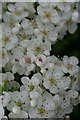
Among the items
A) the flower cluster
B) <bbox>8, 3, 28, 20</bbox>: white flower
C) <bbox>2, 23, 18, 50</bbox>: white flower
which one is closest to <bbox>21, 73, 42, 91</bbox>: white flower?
the flower cluster

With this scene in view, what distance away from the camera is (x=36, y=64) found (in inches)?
67.2

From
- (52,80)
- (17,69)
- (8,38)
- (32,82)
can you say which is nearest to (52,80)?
(52,80)

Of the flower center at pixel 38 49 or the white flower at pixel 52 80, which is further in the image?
the flower center at pixel 38 49

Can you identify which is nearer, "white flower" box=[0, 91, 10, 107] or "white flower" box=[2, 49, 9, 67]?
"white flower" box=[0, 91, 10, 107]

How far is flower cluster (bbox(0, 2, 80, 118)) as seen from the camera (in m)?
1.58

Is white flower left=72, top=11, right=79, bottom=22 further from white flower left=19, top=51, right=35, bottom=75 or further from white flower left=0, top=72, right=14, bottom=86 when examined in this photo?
white flower left=0, top=72, right=14, bottom=86

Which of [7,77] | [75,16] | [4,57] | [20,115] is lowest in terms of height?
[20,115]

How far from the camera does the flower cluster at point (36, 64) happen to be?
5.19ft

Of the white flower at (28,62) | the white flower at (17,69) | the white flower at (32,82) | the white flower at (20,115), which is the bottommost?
the white flower at (20,115)

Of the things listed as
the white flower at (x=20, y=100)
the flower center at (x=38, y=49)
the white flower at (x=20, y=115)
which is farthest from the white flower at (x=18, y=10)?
the white flower at (x=20, y=115)

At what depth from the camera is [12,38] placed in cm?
176

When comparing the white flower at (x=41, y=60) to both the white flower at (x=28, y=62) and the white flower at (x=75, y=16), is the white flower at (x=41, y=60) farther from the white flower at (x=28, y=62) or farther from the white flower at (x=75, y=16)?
the white flower at (x=75, y=16)

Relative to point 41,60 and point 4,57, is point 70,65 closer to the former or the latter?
Result: point 41,60

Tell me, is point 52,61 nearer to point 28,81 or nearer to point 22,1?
point 28,81
